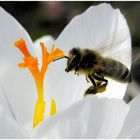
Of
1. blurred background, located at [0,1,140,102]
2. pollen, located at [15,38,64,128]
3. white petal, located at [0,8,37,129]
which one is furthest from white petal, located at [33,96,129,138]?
blurred background, located at [0,1,140,102]

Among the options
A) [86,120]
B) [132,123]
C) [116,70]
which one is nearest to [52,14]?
→ [116,70]

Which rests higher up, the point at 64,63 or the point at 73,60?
the point at 73,60

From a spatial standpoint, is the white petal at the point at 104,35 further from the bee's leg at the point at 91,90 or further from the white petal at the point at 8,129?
the white petal at the point at 8,129

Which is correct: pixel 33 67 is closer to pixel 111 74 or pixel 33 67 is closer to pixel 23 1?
pixel 111 74

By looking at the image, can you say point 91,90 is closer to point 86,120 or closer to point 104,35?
point 104,35

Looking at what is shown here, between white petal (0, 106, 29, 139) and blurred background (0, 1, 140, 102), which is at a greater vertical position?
white petal (0, 106, 29, 139)

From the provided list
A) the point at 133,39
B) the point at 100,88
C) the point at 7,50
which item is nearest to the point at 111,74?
the point at 100,88

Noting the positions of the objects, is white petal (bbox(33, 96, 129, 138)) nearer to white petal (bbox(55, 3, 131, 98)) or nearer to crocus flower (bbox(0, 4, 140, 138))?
crocus flower (bbox(0, 4, 140, 138))
